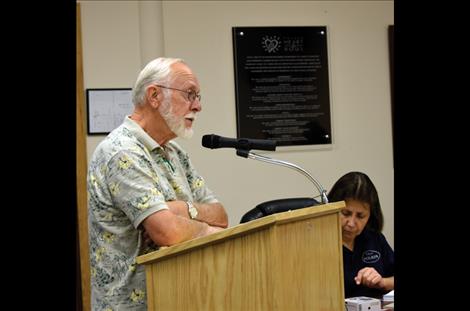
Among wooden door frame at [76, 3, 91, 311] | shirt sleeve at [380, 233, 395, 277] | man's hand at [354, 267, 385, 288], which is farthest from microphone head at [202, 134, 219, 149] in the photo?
wooden door frame at [76, 3, 91, 311]

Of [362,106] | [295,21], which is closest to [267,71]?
[295,21]

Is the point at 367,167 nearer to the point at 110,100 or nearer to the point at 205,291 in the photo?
the point at 110,100

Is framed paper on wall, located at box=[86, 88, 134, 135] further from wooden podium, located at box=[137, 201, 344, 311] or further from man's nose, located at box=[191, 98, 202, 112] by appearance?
wooden podium, located at box=[137, 201, 344, 311]

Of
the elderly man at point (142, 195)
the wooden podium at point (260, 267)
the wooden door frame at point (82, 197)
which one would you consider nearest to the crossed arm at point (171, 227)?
the elderly man at point (142, 195)

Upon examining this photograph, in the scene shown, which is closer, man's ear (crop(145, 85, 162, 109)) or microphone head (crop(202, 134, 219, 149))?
microphone head (crop(202, 134, 219, 149))

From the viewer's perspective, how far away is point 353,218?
9.14ft

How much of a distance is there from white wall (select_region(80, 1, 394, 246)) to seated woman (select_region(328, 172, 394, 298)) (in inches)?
47.3

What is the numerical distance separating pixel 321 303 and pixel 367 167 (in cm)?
268

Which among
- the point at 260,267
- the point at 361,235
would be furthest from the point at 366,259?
the point at 260,267

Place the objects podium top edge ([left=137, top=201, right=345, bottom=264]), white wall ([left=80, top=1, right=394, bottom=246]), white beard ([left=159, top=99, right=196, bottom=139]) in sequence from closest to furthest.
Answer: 1. podium top edge ([left=137, top=201, right=345, bottom=264])
2. white beard ([left=159, top=99, right=196, bottom=139])
3. white wall ([left=80, top=1, right=394, bottom=246])

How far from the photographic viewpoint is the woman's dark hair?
2.81m

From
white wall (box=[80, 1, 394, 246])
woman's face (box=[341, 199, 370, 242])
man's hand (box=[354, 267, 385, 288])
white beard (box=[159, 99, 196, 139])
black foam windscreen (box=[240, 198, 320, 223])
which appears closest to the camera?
black foam windscreen (box=[240, 198, 320, 223])

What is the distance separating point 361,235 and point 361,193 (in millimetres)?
176

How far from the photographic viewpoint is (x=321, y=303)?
1650 millimetres
